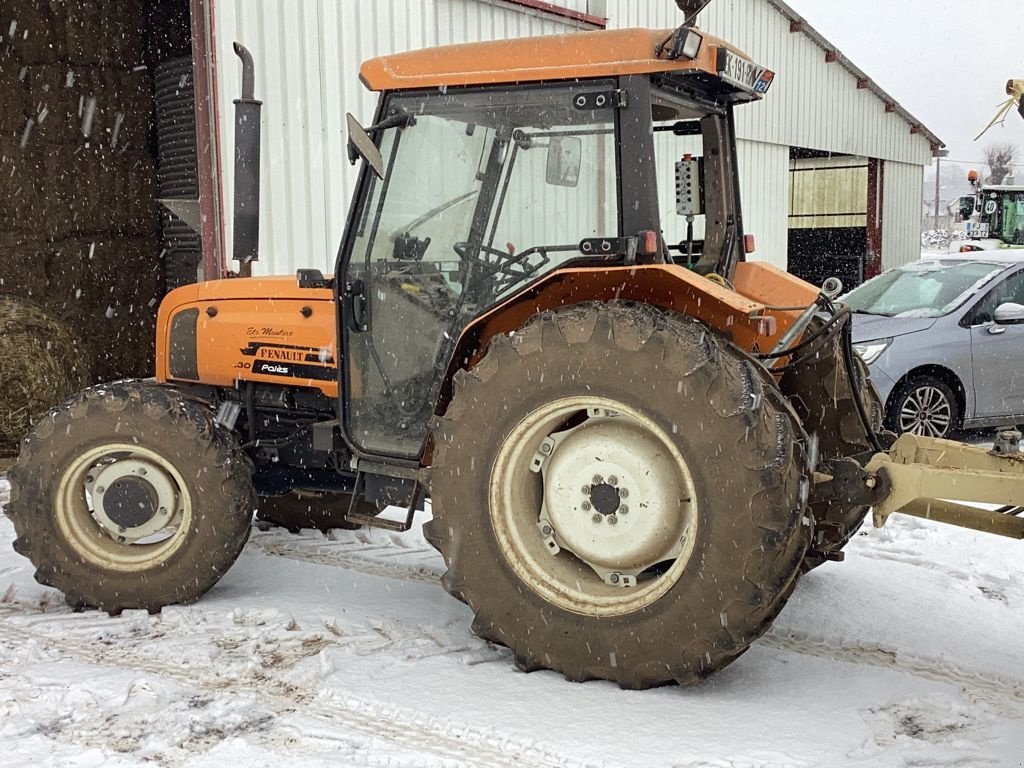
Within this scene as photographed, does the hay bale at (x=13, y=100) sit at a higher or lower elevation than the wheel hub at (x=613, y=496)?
higher

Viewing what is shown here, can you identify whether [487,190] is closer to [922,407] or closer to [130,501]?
[130,501]

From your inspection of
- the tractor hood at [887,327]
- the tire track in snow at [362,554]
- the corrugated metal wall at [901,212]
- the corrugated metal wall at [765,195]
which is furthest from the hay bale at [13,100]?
the corrugated metal wall at [901,212]

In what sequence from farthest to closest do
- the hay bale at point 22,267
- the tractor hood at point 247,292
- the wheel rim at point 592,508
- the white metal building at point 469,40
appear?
the hay bale at point 22,267 → the white metal building at point 469,40 → the tractor hood at point 247,292 → the wheel rim at point 592,508

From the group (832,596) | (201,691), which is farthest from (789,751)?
(201,691)

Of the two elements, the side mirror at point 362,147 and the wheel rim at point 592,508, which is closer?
the wheel rim at point 592,508

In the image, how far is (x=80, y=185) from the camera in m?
8.46

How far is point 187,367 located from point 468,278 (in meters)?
1.60

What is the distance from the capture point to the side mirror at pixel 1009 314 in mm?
8203

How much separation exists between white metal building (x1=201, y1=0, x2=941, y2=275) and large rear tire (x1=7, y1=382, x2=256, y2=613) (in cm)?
219

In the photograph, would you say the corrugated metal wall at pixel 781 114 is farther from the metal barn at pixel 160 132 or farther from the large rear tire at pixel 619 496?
the large rear tire at pixel 619 496

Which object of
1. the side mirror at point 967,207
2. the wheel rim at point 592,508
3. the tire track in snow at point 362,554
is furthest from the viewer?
the side mirror at point 967,207

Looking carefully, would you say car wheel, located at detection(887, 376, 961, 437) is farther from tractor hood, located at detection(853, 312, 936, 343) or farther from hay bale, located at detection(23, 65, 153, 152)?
hay bale, located at detection(23, 65, 153, 152)

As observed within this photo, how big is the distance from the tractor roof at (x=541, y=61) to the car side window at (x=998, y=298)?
17.8ft

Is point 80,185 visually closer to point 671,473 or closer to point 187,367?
point 187,367
